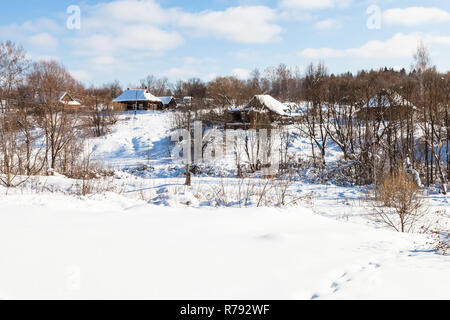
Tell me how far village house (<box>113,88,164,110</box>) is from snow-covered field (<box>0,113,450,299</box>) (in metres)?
45.4

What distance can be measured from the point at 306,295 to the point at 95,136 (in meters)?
35.5

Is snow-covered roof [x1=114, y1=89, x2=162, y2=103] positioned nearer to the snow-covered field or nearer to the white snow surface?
the snow-covered field

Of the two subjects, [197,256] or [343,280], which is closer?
[343,280]

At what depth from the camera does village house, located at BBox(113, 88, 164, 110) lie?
163 feet

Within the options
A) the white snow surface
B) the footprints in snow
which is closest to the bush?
the white snow surface

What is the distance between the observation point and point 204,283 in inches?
132

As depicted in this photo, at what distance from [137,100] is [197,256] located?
160 ft

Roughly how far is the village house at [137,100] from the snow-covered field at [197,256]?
45379 millimetres

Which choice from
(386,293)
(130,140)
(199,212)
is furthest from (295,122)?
(386,293)

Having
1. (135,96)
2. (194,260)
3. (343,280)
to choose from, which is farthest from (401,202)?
(135,96)

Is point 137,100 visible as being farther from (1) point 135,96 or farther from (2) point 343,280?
(2) point 343,280

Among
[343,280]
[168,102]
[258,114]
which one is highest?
[168,102]

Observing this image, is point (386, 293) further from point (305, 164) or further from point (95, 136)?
point (95, 136)

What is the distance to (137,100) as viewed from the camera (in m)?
49.3
